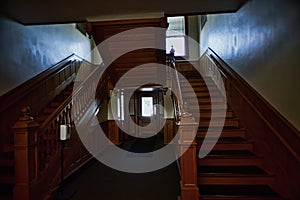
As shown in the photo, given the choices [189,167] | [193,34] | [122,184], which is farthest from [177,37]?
[189,167]

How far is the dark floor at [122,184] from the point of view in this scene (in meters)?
A: 3.35

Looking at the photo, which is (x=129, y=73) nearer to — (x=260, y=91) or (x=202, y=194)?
(x=260, y=91)

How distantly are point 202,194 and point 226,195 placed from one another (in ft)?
0.83

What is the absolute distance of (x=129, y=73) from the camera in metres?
6.30

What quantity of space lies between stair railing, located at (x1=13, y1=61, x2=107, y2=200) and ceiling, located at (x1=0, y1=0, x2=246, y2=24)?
1.33 metres

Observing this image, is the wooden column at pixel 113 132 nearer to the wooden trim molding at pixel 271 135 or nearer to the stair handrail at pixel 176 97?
the stair handrail at pixel 176 97

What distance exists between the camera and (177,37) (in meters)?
9.03

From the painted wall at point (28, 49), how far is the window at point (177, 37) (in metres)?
3.60

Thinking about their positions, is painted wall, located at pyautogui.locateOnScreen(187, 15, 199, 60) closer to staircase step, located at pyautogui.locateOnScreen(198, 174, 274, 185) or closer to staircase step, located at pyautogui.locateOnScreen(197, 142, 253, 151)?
staircase step, located at pyautogui.locateOnScreen(197, 142, 253, 151)

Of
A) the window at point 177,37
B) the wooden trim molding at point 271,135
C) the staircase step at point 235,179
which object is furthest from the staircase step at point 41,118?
the window at point 177,37

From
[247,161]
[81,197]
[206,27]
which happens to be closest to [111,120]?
[206,27]

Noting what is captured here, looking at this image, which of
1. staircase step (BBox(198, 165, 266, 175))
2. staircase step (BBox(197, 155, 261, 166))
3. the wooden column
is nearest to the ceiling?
staircase step (BBox(197, 155, 261, 166))

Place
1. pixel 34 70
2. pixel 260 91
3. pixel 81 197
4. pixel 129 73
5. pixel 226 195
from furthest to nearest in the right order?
pixel 129 73 < pixel 34 70 < pixel 260 91 < pixel 81 197 < pixel 226 195

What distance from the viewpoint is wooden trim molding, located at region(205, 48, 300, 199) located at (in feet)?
8.38
